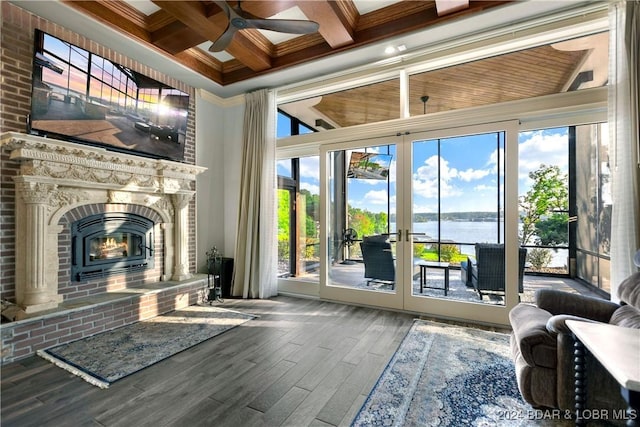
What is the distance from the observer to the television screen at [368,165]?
383 centimetres

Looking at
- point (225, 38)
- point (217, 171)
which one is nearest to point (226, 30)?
point (225, 38)

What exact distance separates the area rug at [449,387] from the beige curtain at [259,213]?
2374mm

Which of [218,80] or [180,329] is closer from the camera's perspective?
[180,329]

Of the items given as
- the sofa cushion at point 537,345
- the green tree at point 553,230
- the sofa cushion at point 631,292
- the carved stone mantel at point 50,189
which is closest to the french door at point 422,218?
the sofa cushion at point 631,292

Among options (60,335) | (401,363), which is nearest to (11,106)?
(60,335)

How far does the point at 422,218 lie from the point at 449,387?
2023 millimetres

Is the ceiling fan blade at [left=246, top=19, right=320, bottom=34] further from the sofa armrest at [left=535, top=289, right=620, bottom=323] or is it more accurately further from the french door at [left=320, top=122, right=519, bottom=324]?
the sofa armrest at [left=535, top=289, right=620, bottom=323]

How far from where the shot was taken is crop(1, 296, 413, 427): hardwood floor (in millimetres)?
1734

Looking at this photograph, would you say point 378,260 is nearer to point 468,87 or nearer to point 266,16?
point 468,87

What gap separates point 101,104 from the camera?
315cm

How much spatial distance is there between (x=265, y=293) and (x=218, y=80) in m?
3.37

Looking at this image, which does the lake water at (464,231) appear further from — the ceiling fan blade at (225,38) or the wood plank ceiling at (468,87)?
the ceiling fan blade at (225,38)

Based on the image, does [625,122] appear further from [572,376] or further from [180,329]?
[180,329]

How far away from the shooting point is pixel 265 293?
4.30 meters
